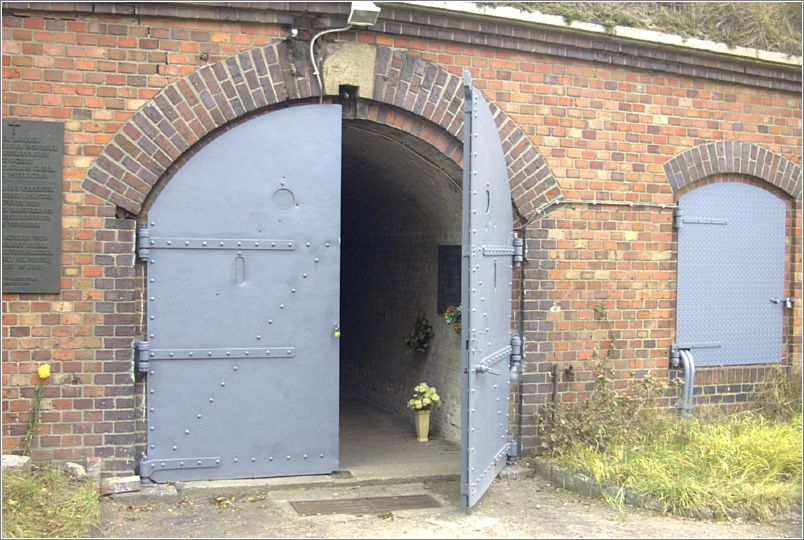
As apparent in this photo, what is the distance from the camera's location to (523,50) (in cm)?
780

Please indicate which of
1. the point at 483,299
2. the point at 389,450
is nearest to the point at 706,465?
the point at 483,299

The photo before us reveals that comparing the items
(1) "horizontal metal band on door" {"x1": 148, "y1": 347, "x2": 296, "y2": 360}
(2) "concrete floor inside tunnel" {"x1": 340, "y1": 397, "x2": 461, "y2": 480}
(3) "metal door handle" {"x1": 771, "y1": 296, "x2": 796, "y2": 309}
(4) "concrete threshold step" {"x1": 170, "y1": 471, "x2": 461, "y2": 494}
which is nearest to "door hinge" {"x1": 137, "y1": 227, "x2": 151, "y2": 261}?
(1) "horizontal metal band on door" {"x1": 148, "y1": 347, "x2": 296, "y2": 360}

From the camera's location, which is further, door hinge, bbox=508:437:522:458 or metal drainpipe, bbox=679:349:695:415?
metal drainpipe, bbox=679:349:695:415

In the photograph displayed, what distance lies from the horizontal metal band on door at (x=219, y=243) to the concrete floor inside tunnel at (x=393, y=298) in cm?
126

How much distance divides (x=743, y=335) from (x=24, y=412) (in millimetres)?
6524

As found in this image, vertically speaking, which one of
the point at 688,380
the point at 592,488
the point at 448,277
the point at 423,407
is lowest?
the point at 592,488

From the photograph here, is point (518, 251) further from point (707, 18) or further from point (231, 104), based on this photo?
point (707, 18)

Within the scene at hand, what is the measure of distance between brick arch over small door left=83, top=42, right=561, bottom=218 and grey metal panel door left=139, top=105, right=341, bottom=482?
18cm

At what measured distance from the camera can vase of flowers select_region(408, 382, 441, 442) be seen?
360 inches

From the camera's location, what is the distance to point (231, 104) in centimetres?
695

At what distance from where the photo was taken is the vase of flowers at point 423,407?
916 centimetres

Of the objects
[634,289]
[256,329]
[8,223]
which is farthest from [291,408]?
[634,289]

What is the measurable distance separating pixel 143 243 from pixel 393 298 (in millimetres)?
4666

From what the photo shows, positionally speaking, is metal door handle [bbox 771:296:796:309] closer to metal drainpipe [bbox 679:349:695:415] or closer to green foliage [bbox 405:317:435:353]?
metal drainpipe [bbox 679:349:695:415]
